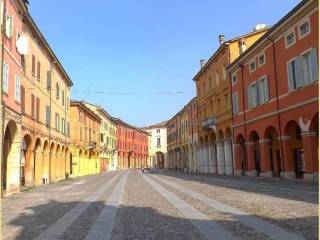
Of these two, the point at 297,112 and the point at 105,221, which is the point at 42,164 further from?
the point at 105,221

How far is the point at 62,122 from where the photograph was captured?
4309cm

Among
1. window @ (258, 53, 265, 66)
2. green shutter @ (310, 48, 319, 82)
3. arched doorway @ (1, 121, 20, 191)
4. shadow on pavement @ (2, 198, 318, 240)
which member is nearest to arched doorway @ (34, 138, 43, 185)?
arched doorway @ (1, 121, 20, 191)

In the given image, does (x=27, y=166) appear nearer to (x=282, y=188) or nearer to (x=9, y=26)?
(x=9, y=26)

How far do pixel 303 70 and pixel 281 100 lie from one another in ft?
13.2

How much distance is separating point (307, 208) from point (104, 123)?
70626 millimetres

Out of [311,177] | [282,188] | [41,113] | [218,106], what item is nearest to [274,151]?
[311,177]

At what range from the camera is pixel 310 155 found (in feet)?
80.3

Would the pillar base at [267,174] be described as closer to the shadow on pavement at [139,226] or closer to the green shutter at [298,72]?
the green shutter at [298,72]

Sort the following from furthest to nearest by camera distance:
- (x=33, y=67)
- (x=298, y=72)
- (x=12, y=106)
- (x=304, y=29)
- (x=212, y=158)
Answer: (x=212, y=158)
(x=33, y=67)
(x=298, y=72)
(x=304, y=29)
(x=12, y=106)

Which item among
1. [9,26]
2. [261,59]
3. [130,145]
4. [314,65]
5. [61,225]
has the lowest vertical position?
[61,225]

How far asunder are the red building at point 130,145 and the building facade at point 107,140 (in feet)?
12.3

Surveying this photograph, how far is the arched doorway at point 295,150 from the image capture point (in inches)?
1107

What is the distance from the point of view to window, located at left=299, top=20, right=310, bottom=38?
24.5 metres

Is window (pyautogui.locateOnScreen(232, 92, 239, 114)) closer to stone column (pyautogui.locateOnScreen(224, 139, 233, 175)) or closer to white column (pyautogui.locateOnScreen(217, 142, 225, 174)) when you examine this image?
stone column (pyautogui.locateOnScreen(224, 139, 233, 175))
